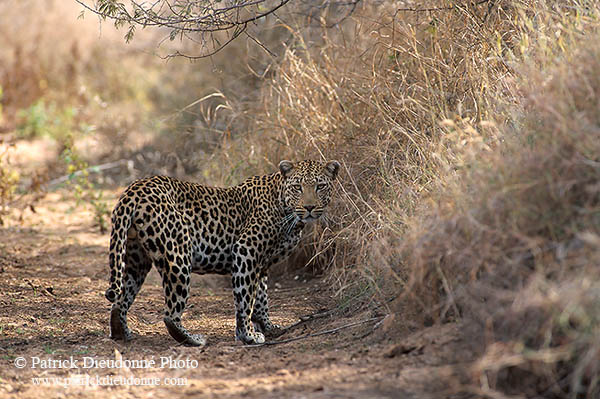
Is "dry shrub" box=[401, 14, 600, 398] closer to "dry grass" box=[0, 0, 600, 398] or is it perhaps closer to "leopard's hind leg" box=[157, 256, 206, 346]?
"dry grass" box=[0, 0, 600, 398]

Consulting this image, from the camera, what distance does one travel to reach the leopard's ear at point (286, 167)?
667 cm

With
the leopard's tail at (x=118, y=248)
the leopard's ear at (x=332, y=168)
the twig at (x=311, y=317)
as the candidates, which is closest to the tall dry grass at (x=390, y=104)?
the leopard's ear at (x=332, y=168)

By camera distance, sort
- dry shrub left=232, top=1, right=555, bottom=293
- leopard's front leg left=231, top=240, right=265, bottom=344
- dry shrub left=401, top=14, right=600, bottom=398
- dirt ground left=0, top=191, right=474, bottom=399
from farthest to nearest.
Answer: leopard's front leg left=231, top=240, right=265, bottom=344
dry shrub left=232, top=1, right=555, bottom=293
dirt ground left=0, top=191, right=474, bottom=399
dry shrub left=401, top=14, right=600, bottom=398

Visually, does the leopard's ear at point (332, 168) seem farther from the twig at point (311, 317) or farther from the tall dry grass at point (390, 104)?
the twig at point (311, 317)

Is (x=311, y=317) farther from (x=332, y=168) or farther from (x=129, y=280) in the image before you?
(x=129, y=280)

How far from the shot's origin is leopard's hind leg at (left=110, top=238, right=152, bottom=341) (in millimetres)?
6109

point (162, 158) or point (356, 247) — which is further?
point (162, 158)

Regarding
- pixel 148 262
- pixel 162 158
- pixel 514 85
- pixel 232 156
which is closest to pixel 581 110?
pixel 514 85

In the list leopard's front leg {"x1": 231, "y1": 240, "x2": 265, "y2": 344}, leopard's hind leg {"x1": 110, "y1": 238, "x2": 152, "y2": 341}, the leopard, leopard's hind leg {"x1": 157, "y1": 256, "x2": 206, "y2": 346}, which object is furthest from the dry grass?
leopard's hind leg {"x1": 110, "y1": 238, "x2": 152, "y2": 341}

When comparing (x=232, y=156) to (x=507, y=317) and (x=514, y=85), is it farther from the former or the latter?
(x=507, y=317)

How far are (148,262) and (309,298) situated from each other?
1996mm

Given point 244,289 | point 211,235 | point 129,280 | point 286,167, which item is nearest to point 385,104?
point 286,167

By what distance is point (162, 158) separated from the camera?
12.3 meters

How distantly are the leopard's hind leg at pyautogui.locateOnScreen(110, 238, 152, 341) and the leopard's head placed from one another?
1386 mm
